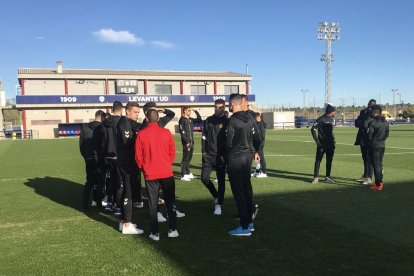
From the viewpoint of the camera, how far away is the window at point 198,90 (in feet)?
202

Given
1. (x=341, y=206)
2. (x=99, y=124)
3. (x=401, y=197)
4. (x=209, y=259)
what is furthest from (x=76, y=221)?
(x=401, y=197)

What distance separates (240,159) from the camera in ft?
19.6

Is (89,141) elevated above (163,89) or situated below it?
below

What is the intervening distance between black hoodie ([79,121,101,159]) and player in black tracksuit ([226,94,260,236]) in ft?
10.7

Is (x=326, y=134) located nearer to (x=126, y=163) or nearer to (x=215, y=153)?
(x=215, y=153)

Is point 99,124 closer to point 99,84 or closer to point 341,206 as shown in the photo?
point 341,206

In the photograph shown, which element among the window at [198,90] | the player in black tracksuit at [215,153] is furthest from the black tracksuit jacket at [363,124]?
the window at [198,90]

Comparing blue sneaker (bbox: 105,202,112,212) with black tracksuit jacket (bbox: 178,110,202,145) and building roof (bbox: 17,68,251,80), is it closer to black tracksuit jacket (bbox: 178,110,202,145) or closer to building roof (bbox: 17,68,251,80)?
black tracksuit jacket (bbox: 178,110,202,145)

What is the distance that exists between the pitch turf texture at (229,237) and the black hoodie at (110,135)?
1219 millimetres

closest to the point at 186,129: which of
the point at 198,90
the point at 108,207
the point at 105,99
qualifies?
the point at 108,207

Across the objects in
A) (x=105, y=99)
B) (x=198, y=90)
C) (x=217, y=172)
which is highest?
(x=198, y=90)

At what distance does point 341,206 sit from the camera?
770 cm

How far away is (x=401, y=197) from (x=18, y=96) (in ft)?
171

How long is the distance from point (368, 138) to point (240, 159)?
192 inches
